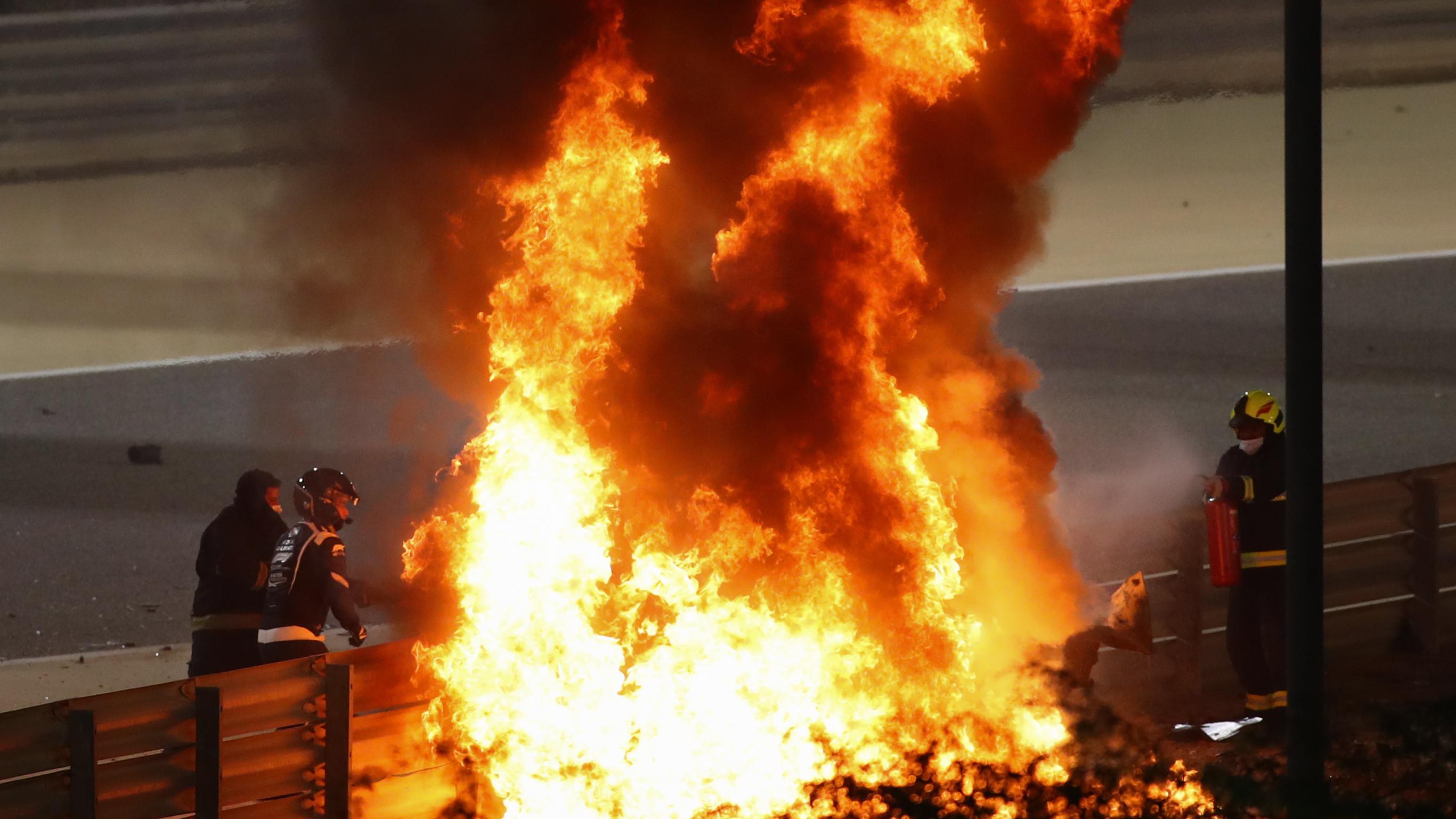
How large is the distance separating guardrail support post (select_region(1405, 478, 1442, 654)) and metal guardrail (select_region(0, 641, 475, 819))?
6211 mm

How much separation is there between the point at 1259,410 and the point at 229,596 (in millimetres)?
5231

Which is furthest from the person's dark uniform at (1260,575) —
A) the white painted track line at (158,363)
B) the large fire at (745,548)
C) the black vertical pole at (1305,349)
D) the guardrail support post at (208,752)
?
the white painted track line at (158,363)

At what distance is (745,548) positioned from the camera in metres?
6.06

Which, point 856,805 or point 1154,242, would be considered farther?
point 1154,242

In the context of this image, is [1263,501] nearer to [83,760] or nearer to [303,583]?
[303,583]

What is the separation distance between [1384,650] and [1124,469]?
3.31 m

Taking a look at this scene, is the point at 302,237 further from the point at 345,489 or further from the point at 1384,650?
the point at 1384,650

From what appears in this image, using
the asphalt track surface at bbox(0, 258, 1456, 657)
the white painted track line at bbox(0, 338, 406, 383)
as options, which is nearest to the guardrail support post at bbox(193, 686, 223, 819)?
the asphalt track surface at bbox(0, 258, 1456, 657)

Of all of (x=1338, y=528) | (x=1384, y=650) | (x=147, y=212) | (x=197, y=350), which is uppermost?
(x=147, y=212)

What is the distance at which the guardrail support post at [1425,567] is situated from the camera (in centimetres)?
928

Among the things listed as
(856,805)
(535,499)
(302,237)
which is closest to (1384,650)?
(856,805)

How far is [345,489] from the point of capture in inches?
275

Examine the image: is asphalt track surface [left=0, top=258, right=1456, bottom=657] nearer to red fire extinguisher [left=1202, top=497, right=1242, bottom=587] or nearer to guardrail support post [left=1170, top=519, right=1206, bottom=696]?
guardrail support post [left=1170, top=519, right=1206, bottom=696]

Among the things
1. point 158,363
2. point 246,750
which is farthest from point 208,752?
point 158,363
